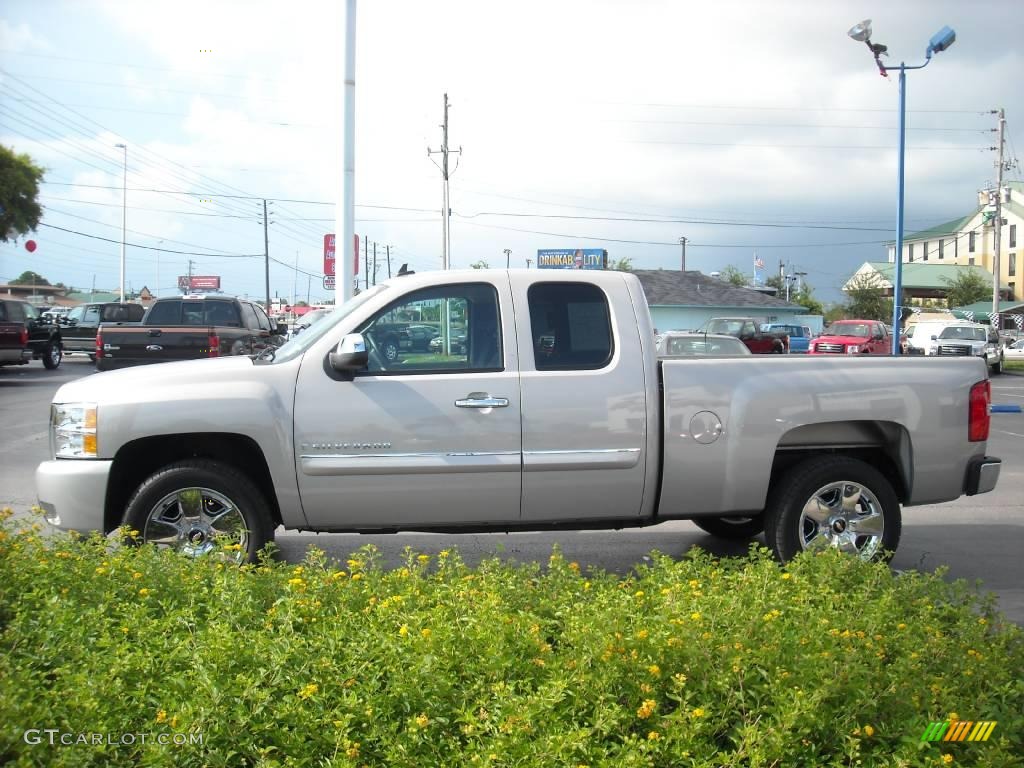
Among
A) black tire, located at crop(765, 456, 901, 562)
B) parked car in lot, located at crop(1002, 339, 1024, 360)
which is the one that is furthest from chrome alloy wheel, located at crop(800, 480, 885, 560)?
parked car in lot, located at crop(1002, 339, 1024, 360)

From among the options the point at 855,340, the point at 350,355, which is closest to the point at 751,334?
the point at 855,340

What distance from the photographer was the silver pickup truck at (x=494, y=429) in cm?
552

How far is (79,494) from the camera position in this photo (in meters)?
5.45

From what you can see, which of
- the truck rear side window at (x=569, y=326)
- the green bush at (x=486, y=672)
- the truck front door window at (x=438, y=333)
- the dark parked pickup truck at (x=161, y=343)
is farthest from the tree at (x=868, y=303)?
the green bush at (x=486, y=672)

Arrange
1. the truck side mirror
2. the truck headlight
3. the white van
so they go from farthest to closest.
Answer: the white van → the truck headlight → the truck side mirror

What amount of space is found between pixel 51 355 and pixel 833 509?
26580 mm

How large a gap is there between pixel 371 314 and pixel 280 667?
2730 mm

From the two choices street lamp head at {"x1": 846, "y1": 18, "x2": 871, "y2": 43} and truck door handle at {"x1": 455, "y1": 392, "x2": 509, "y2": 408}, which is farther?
street lamp head at {"x1": 846, "y1": 18, "x2": 871, "y2": 43}

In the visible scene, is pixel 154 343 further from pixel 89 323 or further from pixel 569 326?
pixel 89 323

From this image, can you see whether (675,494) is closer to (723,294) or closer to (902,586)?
(902,586)

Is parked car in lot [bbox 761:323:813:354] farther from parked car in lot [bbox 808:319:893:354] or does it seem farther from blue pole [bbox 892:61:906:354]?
blue pole [bbox 892:61:906:354]

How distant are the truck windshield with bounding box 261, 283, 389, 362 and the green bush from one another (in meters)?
1.78

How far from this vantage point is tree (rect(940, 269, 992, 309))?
7644cm

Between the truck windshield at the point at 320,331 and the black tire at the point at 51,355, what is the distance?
24385 millimetres
